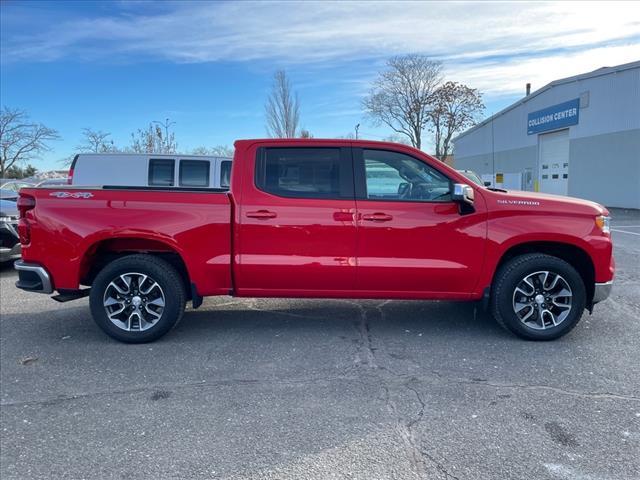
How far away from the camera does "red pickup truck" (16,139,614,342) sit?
457 cm

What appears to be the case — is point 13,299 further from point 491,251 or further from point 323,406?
point 491,251

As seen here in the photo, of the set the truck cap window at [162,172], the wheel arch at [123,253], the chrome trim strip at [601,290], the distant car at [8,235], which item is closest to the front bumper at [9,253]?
the distant car at [8,235]

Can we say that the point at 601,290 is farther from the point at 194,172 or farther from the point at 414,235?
the point at 194,172

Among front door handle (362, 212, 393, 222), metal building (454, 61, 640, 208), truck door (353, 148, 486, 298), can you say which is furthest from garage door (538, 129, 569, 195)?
front door handle (362, 212, 393, 222)

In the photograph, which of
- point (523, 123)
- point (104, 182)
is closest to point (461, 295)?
point (104, 182)

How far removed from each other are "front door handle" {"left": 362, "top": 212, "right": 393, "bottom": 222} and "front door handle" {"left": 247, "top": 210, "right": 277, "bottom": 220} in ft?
2.83

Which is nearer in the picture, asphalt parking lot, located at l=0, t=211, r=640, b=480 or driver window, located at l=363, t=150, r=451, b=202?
asphalt parking lot, located at l=0, t=211, r=640, b=480

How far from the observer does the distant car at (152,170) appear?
392 inches

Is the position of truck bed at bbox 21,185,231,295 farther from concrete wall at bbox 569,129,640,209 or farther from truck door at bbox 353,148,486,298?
concrete wall at bbox 569,129,640,209

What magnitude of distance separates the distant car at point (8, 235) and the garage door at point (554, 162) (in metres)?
24.9

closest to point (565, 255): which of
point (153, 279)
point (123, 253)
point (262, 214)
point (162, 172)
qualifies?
point (262, 214)

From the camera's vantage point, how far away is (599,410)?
11.0 ft

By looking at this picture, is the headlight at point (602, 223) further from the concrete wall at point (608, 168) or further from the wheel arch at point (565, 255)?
the concrete wall at point (608, 168)

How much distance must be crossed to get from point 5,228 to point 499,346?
7.49 metres
